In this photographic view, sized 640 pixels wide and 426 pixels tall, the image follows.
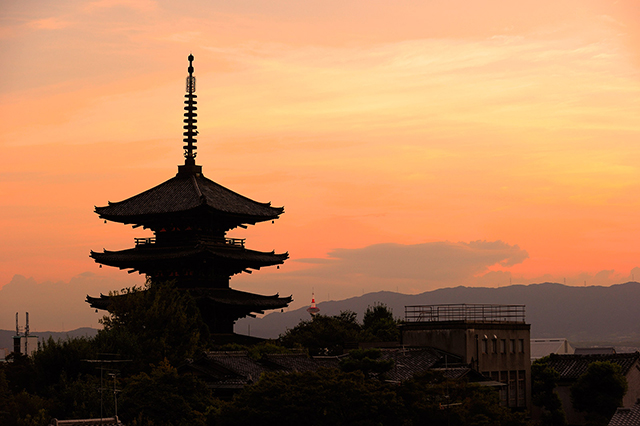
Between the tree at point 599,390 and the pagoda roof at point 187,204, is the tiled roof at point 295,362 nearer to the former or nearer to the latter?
the pagoda roof at point 187,204

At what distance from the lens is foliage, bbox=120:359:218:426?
49.5 m

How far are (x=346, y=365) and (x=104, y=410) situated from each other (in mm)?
13857

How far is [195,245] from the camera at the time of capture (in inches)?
3059

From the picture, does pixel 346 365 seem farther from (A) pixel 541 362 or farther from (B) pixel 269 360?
(A) pixel 541 362

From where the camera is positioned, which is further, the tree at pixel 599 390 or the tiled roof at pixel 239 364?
the tree at pixel 599 390

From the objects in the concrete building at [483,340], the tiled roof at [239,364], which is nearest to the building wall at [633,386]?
the concrete building at [483,340]

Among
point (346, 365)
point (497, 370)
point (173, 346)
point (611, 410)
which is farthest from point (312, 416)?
point (611, 410)

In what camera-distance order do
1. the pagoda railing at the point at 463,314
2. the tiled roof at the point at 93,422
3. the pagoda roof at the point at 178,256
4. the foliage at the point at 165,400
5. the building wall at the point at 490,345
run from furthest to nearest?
the pagoda roof at the point at 178,256 < the pagoda railing at the point at 463,314 < the building wall at the point at 490,345 < the foliage at the point at 165,400 < the tiled roof at the point at 93,422

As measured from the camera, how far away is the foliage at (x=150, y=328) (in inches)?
2352

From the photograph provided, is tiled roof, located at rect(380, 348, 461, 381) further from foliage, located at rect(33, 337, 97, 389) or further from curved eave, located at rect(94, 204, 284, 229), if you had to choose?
curved eave, located at rect(94, 204, 284, 229)

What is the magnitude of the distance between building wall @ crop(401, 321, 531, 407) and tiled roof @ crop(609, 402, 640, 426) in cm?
1243

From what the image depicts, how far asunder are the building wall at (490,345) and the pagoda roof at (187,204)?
20.1 m

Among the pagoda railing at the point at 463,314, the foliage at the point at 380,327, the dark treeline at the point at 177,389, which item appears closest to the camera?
the dark treeline at the point at 177,389

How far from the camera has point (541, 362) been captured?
259 ft
